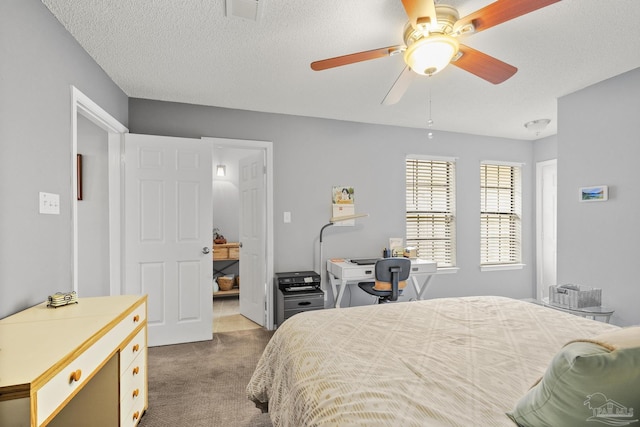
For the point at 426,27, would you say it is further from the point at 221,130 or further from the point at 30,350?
the point at 221,130

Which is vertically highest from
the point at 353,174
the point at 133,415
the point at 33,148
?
the point at 353,174

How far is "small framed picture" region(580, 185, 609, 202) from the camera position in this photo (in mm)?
2926

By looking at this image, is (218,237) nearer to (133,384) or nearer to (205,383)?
(205,383)

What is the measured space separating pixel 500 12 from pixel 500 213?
4.02 meters

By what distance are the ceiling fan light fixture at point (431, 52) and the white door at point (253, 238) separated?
2.33 metres

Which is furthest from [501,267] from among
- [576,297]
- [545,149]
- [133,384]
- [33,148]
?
[33,148]

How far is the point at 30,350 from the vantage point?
1144mm

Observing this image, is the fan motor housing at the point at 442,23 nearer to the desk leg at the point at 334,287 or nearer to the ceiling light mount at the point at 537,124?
the desk leg at the point at 334,287

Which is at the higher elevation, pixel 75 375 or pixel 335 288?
pixel 75 375

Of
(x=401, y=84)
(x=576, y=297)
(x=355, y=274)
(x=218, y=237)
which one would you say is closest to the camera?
(x=401, y=84)

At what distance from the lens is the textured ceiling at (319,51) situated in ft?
6.30

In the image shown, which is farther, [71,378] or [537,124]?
[537,124]

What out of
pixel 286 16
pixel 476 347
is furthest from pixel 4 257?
pixel 476 347

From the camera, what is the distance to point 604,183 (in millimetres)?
2945
